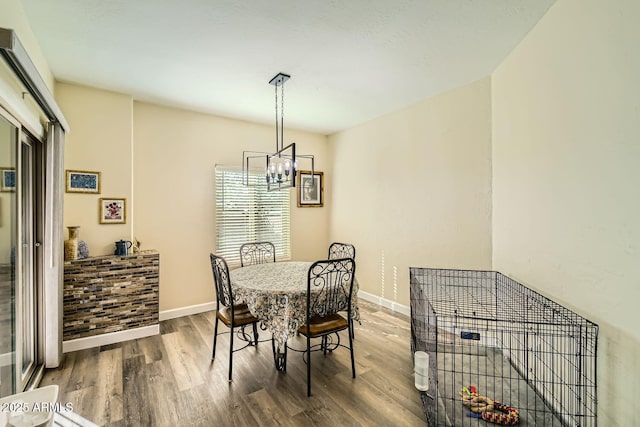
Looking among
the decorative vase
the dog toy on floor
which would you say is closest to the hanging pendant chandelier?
the decorative vase

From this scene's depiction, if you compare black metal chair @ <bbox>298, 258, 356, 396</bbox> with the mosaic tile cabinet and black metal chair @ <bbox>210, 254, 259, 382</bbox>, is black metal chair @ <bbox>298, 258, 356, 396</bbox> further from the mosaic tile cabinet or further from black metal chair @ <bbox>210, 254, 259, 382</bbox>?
the mosaic tile cabinet

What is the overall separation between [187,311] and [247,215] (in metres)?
1.54

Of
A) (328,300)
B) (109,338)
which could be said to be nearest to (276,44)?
(328,300)

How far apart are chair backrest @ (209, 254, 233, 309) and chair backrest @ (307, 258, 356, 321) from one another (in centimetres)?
68

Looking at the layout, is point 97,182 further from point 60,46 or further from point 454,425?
point 454,425

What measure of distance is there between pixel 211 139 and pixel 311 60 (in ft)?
6.86

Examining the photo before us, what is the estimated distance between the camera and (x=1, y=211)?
6.09 ft

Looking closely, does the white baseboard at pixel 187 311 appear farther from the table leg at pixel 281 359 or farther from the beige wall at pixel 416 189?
the beige wall at pixel 416 189

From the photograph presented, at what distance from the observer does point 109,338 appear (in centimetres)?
304

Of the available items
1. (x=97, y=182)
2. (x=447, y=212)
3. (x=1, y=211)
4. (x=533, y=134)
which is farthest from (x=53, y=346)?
(x=533, y=134)

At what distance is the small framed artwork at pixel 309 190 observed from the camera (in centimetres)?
497

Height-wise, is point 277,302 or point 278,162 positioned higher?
point 278,162

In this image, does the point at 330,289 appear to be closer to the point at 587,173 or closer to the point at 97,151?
the point at 587,173

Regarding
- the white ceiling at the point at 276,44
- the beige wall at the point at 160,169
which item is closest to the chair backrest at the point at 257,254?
the beige wall at the point at 160,169
